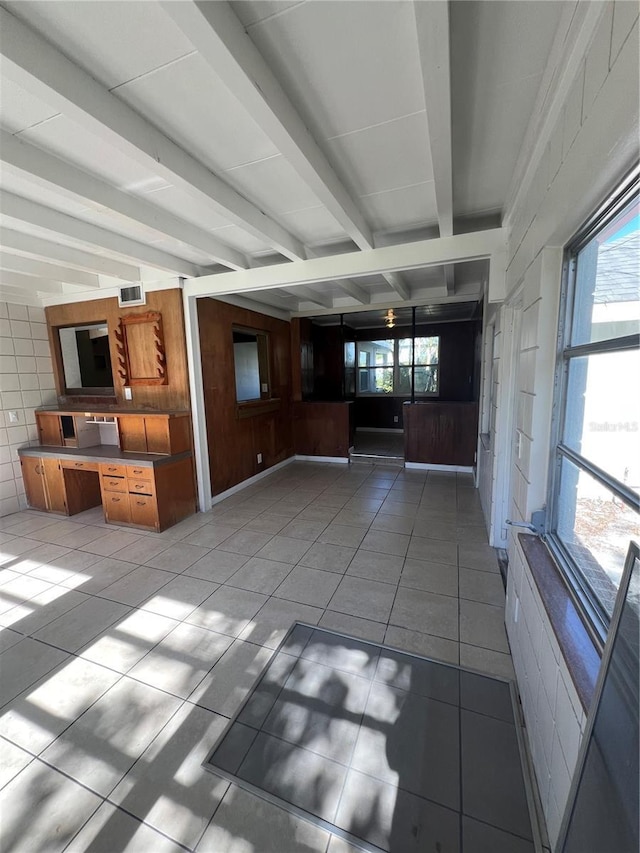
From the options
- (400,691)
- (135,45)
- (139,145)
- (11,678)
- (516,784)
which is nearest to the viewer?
(135,45)

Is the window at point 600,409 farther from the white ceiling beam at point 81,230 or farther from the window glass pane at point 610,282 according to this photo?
the white ceiling beam at point 81,230

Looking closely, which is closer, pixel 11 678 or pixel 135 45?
pixel 135 45

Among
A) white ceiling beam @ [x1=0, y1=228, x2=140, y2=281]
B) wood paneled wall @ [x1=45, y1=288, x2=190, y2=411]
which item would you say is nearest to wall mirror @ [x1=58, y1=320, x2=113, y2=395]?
wood paneled wall @ [x1=45, y1=288, x2=190, y2=411]

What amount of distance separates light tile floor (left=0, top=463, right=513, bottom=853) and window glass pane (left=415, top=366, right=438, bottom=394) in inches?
137

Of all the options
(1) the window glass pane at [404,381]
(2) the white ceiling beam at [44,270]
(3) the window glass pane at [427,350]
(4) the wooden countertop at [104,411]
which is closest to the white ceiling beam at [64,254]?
(2) the white ceiling beam at [44,270]

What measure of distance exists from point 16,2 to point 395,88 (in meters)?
1.19

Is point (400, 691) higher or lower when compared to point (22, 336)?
lower

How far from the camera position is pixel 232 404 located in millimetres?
4359

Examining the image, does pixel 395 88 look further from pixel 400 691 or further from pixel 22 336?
pixel 22 336

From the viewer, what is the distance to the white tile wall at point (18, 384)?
3807mm

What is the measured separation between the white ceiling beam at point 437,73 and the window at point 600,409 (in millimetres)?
673

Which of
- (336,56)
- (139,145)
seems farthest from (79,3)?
(336,56)

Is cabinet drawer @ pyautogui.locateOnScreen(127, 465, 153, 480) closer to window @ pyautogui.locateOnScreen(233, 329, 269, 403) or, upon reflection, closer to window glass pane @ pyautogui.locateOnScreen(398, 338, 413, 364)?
window @ pyautogui.locateOnScreen(233, 329, 269, 403)

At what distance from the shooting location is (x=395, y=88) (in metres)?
1.29
